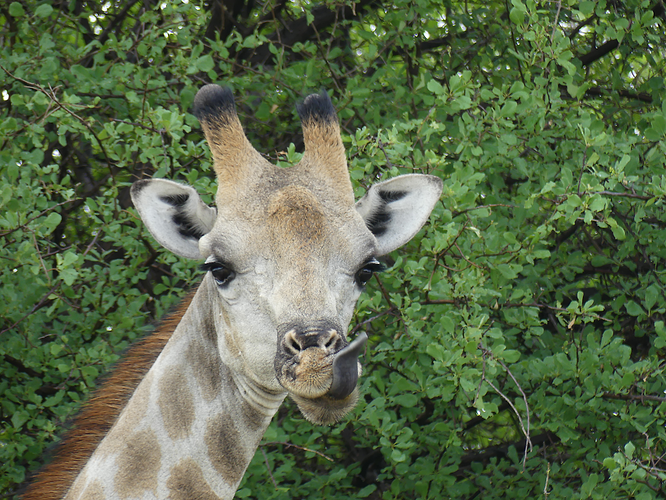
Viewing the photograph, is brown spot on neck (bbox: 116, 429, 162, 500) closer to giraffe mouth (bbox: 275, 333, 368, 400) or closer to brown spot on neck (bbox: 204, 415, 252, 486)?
brown spot on neck (bbox: 204, 415, 252, 486)

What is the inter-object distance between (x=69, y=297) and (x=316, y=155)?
256 cm

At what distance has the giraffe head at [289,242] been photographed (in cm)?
317

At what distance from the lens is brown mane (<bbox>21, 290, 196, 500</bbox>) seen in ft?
13.3

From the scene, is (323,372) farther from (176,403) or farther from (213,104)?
(213,104)

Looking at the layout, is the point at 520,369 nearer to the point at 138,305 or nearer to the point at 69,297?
the point at 138,305

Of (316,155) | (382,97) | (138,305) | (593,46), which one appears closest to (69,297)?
(138,305)

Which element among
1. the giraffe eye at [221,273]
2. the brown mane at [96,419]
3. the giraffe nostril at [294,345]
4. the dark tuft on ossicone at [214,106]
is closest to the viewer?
the giraffe nostril at [294,345]

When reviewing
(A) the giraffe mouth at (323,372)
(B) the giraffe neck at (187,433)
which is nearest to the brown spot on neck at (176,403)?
(B) the giraffe neck at (187,433)

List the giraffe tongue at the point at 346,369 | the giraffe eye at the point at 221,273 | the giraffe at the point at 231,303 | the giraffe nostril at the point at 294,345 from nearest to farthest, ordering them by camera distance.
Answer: the giraffe tongue at the point at 346,369, the giraffe nostril at the point at 294,345, the giraffe at the point at 231,303, the giraffe eye at the point at 221,273

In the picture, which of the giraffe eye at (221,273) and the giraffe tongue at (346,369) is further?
the giraffe eye at (221,273)

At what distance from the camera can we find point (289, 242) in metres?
3.52

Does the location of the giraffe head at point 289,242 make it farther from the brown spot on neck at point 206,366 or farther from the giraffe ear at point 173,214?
the brown spot on neck at point 206,366

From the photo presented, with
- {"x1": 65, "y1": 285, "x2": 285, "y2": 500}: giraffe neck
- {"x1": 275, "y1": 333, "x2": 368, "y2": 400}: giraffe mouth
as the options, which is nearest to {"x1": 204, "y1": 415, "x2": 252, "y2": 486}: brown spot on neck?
{"x1": 65, "y1": 285, "x2": 285, "y2": 500}: giraffe neck

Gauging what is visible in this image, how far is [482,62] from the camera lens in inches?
265
